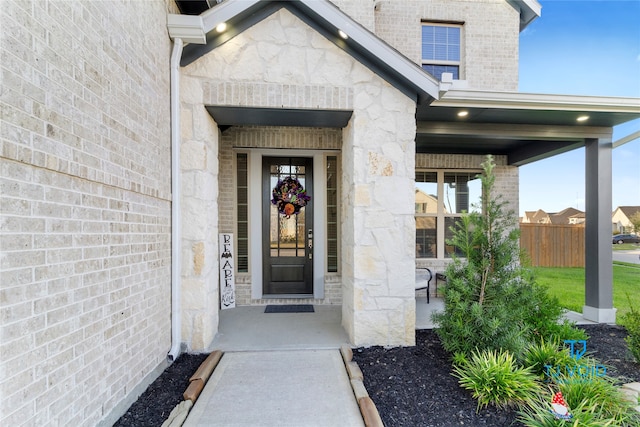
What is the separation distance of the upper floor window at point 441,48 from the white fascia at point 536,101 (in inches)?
110

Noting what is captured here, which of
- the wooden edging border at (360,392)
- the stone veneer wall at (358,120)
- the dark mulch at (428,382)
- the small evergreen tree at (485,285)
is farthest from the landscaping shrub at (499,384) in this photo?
the stone veneer wall at (358,120)

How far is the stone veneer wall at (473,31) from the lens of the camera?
5.91m

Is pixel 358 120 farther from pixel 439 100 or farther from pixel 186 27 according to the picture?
pixel 186 27

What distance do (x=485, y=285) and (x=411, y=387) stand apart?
4.15 feet

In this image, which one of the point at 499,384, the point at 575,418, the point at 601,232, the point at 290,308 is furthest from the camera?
the point at 290,308

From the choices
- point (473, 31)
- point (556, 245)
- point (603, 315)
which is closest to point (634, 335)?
point (603, 315)

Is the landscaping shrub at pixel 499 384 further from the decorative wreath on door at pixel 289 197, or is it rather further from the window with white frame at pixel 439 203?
the window with white frame at pixel 439 203

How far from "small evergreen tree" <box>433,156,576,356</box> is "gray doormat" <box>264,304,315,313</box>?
221cm

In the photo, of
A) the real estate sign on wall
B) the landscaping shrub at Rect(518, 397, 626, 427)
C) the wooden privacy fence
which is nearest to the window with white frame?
the real estate sign on wall

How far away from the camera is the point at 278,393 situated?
2.51 metres

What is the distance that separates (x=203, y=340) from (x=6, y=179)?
2.42 metres

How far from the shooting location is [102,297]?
2104 millimetres

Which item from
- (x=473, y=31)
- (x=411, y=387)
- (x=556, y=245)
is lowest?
(x=411, y=387)

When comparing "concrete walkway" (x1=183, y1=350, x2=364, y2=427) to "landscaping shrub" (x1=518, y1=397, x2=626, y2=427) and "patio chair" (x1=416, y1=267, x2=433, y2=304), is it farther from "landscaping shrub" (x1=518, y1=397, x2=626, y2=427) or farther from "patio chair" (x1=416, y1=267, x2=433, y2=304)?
"patio chair" (x1=416, y1=267, x2=433, y2=304)
